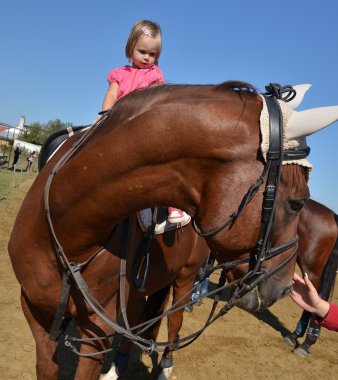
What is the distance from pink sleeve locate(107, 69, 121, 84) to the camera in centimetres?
283

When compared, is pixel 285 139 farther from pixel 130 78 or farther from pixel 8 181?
pixel 8 181

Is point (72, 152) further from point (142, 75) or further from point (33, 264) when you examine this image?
point (142, 75)

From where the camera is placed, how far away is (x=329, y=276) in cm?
567

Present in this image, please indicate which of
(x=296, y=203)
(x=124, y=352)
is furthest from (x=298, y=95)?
(x=124, y=352)

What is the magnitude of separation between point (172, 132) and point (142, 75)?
1.41 meters

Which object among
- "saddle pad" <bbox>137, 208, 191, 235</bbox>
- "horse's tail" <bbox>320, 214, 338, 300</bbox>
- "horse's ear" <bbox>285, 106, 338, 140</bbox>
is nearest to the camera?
"horse's ear" <bbox>285, 106, 338, 140</bbox>

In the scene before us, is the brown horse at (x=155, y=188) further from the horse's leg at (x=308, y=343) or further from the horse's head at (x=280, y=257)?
the horse's leg at (x=308, y=343)

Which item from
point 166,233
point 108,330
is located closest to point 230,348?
point 166,233

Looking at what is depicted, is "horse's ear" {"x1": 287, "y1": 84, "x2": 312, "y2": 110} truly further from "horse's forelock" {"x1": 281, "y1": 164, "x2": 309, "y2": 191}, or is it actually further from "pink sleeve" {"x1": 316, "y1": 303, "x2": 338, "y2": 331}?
"pink sleeve" {"x1": 316, "y1": 303, "x2": 338, "y2": 331}

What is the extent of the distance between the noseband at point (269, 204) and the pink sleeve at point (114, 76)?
58.8 inches

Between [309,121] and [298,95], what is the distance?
43 cm

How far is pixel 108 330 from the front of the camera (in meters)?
2.21

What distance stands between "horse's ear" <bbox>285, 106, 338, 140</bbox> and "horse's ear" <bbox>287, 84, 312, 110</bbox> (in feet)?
0.96

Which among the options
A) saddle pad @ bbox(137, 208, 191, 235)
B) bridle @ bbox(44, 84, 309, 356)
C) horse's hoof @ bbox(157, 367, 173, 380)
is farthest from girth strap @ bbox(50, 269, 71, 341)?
horse's hoof @ bbox(157, 367, 173, 380)
